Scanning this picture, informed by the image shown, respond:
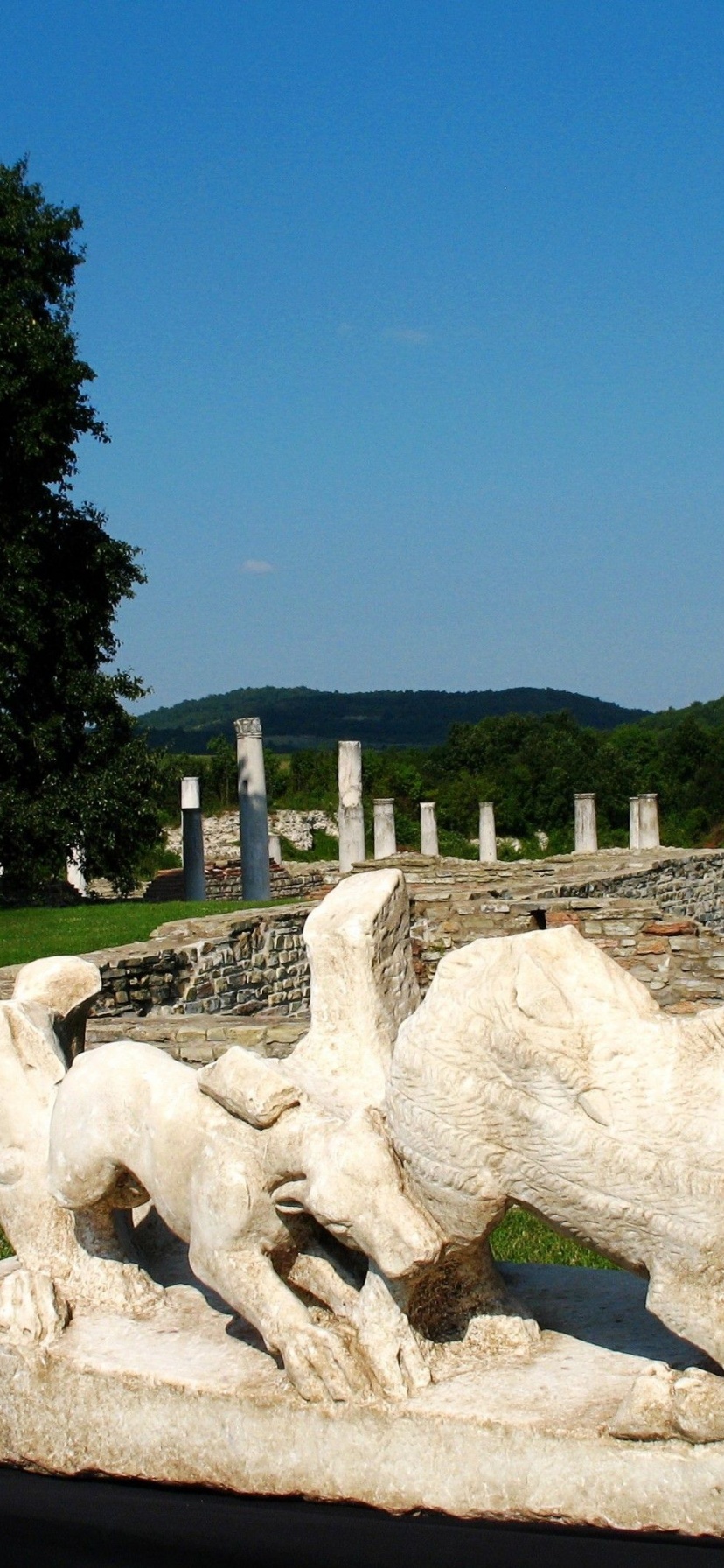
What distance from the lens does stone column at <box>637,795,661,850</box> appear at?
963 inches

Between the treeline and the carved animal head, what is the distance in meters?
33.4

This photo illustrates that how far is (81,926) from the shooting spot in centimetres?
1328

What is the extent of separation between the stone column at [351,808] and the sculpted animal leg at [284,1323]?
1922 cm

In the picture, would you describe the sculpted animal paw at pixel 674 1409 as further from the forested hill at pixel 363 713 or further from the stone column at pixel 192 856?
the forested hill at pixel 363 713

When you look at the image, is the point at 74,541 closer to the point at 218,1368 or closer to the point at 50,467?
the point at 50,467

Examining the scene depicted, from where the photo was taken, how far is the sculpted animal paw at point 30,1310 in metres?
3.12

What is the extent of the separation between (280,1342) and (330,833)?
1425 inches

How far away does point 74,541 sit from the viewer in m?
18.6

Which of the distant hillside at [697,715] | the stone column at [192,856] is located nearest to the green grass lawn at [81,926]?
the stone column at [192,856]

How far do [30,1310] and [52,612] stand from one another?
15.4 metres

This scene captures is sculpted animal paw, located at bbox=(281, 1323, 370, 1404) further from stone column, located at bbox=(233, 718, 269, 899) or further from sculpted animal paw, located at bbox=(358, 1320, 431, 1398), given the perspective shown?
stone column, located at bbox=(233, 718, 269, 899)

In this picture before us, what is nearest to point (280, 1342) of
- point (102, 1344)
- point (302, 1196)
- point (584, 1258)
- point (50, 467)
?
point (302, 1196)

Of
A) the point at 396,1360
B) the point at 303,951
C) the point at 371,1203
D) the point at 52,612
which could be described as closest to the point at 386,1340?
the point at 396,1360

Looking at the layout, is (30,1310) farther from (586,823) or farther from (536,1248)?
(586,823)
